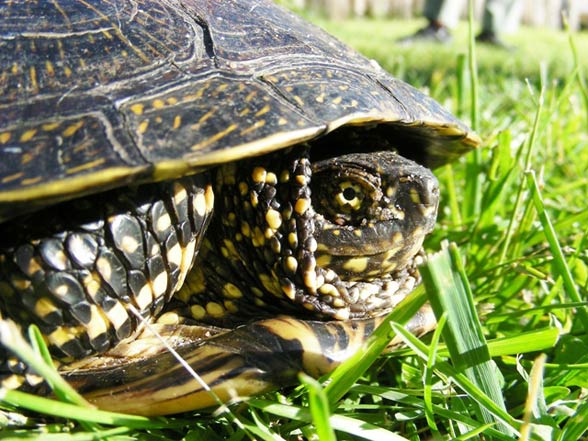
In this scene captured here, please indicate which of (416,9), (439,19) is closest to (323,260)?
(439,19)

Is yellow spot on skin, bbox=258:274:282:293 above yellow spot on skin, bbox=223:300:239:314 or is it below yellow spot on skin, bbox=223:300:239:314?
above

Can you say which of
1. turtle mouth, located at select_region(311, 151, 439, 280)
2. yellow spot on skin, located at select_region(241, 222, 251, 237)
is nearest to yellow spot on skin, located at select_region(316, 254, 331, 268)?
turtle mouth, located at select_region(311, 151, 439, 280)

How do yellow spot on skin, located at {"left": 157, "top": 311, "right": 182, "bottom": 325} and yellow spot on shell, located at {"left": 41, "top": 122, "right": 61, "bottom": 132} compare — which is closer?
yellow spot on shell, located at {"left": 41, "top": 122, "right": 61, "bottom": 132}

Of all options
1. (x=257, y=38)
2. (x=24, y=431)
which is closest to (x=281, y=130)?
(x=257, y=38)

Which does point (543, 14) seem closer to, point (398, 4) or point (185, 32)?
point (398, 4)

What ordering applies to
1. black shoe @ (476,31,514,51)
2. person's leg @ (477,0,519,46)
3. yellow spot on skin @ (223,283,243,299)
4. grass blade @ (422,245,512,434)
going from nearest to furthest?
1. grass blade @ (422,245,512,434)
2. yellow spot on skin @ (223,283,243,299)
3. black shoe @ (476,31,514,51)
4. person's leg @ (477,0,519,46)

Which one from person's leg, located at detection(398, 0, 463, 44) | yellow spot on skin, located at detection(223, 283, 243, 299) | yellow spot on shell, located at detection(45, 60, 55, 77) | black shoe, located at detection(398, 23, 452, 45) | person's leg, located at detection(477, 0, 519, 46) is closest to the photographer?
yellow spot on shell, located at detection(45, 60, 55, 77)

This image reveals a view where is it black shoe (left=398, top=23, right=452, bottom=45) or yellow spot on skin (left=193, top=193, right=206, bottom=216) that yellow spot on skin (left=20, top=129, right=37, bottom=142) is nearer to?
yellow spot on skin (left=193, top=193, right=206, bottom=216)

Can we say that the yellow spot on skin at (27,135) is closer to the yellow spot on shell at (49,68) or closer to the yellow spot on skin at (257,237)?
the yellow spot on shell at (49,68)
